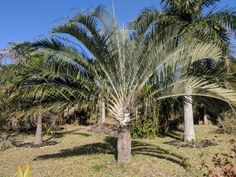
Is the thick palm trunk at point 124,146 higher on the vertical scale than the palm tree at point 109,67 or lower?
lower

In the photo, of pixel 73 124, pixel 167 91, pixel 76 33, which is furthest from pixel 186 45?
pixel 73 124

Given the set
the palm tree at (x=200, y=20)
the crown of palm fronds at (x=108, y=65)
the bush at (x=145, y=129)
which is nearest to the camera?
the crown of palm fronds at (x=108, y=65)

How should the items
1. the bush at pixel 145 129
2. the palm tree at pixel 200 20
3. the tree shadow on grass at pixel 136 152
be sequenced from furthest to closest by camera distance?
the bush at pixel 145 129 < the palm tree at pixel 200 20 < the tree shadow on grass at pixel 136 152

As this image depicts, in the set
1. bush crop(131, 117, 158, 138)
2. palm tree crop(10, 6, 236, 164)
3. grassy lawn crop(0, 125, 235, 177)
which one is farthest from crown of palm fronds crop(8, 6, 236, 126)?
bush crop(131, 117, 158, 138)

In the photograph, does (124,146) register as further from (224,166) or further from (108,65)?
(224,166)

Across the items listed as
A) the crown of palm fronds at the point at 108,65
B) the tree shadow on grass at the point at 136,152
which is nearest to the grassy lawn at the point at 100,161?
the tree shadow on grass at the point at 136,152

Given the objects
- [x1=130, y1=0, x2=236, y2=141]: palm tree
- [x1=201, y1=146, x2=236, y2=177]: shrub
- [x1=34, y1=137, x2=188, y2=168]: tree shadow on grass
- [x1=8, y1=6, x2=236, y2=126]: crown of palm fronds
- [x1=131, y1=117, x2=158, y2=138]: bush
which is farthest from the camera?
[x1=131, y1=117, x2=158, y2=138]: bush

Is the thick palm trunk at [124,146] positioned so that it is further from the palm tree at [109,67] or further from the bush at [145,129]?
the bush at [145,129]

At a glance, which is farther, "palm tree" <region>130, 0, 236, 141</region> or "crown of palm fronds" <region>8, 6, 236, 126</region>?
"palm tree" <region>130, 0, 236, 141</region>

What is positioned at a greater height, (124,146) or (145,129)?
(145,129)

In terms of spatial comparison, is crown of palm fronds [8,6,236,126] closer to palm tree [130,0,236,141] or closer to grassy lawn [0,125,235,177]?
grassy lawn [0,125,235,177]

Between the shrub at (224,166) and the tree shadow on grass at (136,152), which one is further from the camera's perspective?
the tree shadow on grass at (136,152)

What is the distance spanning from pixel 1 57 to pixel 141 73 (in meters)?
4.42

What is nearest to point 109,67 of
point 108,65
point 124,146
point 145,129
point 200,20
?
point 108,65
